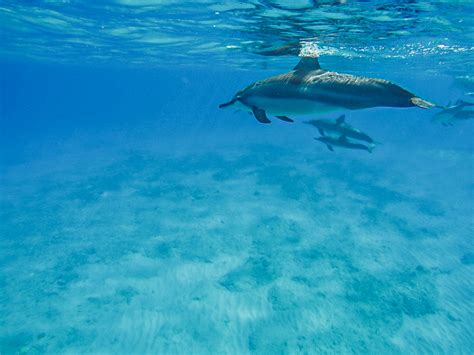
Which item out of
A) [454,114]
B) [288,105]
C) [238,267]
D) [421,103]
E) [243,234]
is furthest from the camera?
[454,114]

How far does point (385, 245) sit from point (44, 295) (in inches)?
393

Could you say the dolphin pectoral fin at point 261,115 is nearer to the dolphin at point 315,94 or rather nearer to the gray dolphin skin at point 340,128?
the dolphin at point 315,94

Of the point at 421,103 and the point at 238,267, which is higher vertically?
the point at 421,103

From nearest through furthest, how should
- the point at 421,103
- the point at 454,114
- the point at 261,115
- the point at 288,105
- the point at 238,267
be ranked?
the point at 421,103
the point at 288,105
the point at 261,115
the point at 238,267
the point at 454,114

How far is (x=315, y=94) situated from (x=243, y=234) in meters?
7.13

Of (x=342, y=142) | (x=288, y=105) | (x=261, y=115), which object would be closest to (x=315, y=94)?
(x=288, y=105)

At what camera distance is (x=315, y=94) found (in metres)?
4.12

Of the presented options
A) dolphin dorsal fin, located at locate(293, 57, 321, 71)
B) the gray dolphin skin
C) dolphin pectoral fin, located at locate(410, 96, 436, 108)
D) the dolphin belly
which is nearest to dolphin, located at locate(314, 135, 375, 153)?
the gray dolphin skin

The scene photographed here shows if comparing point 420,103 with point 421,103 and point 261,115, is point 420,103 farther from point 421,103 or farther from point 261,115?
point 261,115

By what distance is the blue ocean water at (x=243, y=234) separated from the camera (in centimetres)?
658

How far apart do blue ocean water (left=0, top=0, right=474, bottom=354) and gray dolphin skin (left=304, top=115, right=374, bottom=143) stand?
310 centimetres

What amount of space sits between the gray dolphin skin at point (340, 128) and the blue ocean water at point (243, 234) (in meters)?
3.10

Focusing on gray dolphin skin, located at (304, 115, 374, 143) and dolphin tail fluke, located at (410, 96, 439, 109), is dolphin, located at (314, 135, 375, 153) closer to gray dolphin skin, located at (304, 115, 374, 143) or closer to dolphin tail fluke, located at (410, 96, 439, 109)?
gray dolphin skin, located at (304, 115, 374, 143)

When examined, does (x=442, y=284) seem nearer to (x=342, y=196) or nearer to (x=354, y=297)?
(x=354, y=297)
